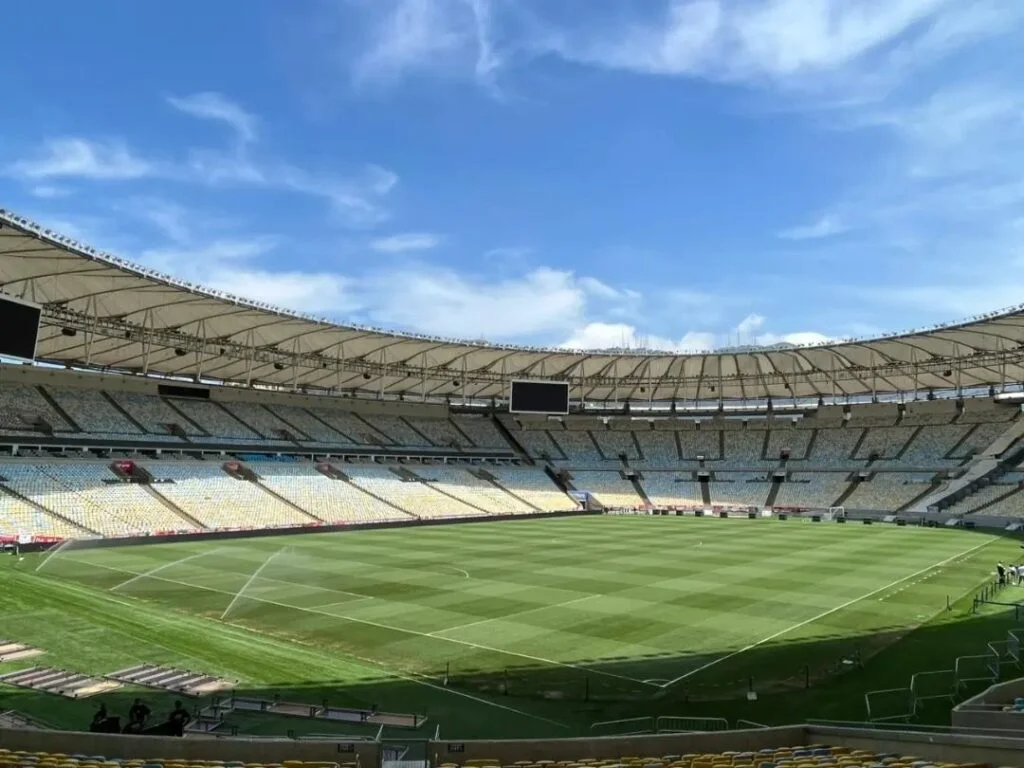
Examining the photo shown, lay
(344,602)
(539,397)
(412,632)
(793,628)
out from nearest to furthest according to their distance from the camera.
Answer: (412,632), (793,628), (344,602), (539,397)

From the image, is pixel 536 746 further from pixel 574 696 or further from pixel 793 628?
pixel 793 628

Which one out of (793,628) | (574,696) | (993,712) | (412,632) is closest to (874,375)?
(793,628)

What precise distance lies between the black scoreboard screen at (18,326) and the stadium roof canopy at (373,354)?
1.59 meters

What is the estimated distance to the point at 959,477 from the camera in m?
60.8

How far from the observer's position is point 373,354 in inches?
2276

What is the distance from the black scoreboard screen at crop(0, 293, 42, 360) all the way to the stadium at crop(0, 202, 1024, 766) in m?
0.13

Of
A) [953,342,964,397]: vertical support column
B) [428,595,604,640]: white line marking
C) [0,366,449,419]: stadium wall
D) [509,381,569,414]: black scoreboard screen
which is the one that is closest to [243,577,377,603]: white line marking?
[428,595,604,640]: white line marking

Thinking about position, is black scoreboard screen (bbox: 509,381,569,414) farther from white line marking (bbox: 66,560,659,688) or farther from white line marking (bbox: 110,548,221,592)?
white line marking (bbox: 66,560,659,688)

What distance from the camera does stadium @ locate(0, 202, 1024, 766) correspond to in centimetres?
1417

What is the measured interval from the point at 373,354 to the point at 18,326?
26661mm

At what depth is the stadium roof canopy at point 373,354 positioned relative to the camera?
36.6m

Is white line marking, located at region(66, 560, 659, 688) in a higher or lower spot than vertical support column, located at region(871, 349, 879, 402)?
lower

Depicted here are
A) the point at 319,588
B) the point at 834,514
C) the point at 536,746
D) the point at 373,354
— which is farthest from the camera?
the point at 834,514

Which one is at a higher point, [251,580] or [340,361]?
[340,361]
